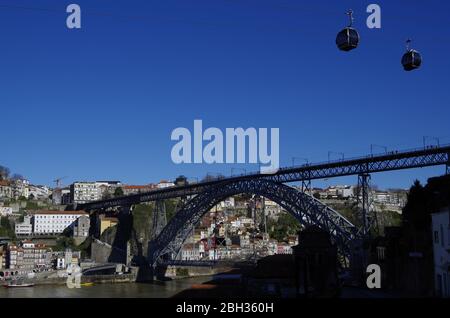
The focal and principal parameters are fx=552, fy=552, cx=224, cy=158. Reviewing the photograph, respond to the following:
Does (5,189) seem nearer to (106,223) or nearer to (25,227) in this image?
(25,227)

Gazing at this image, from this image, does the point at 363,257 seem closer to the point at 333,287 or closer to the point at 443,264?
the point at 443,264

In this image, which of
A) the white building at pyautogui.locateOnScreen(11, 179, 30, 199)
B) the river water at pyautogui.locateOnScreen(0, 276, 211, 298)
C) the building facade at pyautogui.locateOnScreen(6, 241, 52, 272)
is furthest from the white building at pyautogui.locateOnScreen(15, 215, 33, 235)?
the river water at pyautogui.locateOnScreen(0, 276, 211, 298)

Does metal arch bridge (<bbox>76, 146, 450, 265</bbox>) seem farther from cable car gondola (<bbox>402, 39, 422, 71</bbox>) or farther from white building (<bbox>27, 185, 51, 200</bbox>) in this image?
white building (<bbox>27, 185, 51, 200</bbox>)

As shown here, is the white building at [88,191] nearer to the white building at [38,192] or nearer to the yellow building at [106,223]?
the white building at [38,192]

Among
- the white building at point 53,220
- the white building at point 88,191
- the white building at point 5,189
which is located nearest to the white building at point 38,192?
the white building at point 5,189

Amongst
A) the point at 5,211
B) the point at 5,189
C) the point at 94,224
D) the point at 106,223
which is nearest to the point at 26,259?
the point at 106,223
